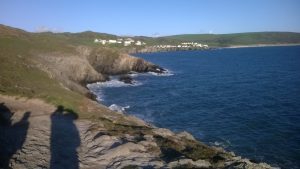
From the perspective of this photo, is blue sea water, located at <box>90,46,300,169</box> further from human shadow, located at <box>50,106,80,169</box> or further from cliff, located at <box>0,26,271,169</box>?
human shadow, located at <box>50,106,80,169</box>

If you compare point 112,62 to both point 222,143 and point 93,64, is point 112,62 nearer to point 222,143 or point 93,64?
point 93,64

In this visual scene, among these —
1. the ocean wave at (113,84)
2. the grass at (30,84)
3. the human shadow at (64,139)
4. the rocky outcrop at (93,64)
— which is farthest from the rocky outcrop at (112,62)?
the human shadow at (64,139)

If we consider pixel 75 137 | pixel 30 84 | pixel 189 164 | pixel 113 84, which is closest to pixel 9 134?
pixel 75 137

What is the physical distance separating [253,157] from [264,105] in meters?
21.2

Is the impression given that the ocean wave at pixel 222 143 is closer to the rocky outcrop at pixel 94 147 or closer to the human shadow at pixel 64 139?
the rocky outcrop at pixel 94 147

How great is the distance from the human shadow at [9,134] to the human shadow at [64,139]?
1930mm

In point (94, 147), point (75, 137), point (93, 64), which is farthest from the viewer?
point (93, 64)

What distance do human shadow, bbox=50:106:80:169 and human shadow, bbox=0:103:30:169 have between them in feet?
6.33

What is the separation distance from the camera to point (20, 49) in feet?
208

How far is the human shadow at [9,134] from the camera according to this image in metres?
18.2

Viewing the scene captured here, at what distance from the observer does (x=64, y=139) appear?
2239cm

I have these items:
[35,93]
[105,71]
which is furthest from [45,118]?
[105,71]

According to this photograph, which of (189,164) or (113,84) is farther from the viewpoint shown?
(113,84)

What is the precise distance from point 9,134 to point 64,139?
11.6ft
